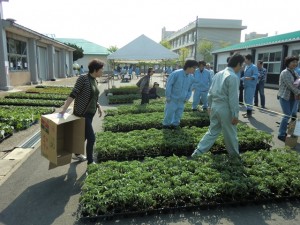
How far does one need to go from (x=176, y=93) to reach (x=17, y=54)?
1620 cm

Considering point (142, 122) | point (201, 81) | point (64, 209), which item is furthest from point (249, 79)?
point (64, 209)

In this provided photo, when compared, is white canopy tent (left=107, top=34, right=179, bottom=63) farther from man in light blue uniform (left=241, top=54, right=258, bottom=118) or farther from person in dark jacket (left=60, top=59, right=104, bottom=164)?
person in dark jacket (left=60, top=59, right=104, bottom=164)

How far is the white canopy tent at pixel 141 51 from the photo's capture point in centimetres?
1563

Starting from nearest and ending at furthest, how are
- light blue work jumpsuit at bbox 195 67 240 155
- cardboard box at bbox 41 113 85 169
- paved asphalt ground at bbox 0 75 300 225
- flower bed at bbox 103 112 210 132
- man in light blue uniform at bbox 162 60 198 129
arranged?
paved asphalt ground at bbox 0 75 300 225 < cardboard box at bbox 41 113 85 169 < light blue work jumpsuit at bbox 195 67 240 155 < man in light blue uniform at bbox 162 60 198 129 < flower bed at bbox 103 112 210 132

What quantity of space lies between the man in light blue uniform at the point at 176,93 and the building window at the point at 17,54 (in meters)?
14.9

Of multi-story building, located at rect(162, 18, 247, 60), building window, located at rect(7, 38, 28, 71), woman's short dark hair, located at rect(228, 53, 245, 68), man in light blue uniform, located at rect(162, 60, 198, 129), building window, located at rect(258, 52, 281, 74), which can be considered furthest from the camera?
multi-story building, located at rect(162, 18, 247, 60)

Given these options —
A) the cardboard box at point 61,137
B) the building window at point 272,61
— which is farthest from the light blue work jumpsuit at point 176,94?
the building window at point 272,61

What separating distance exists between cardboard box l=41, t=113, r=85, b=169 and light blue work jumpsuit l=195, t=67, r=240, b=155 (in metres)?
2.11

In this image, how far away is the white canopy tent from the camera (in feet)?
51.3

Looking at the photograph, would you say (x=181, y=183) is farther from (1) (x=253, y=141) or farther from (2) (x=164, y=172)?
(1) (x=253, y=141)

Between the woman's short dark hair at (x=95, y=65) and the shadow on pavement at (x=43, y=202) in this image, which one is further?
the woman's short dark hair at (x=95, y=65)

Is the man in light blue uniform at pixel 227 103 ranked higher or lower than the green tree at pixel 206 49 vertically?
lower

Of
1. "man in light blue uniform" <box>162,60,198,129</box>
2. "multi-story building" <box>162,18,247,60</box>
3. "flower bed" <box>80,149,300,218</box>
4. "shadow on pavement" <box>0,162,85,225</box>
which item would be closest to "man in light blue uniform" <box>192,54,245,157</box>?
"flower bed" <box>80,149,300,218</box>

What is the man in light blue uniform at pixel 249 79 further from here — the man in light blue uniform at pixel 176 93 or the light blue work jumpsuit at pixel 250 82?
the man in light blue uniform at pixel 176 93
